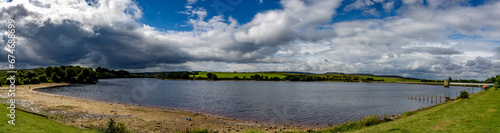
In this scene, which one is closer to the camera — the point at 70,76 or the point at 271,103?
the point at 271,103

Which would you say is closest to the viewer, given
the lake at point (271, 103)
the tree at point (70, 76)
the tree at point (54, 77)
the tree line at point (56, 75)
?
the lake at point (271, 103)

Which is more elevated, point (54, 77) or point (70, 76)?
point (70, 76)

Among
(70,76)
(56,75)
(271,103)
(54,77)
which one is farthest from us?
(70,76)

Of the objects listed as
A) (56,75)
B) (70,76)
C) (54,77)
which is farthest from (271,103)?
(70,76)

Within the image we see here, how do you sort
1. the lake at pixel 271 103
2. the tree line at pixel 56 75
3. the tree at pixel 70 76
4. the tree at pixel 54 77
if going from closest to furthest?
the lake at pixel 271 103 → the tree line at pixel 56 75 → the tree at pixel 54 77 → the tree at pixel 70 76

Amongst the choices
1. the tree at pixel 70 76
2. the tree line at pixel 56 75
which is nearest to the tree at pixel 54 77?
the tree line at pixel 56 75

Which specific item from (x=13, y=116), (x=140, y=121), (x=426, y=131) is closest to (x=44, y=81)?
(x=140, y=121)

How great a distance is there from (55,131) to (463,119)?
33.8 m

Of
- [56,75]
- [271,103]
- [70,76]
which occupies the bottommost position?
[271,103]

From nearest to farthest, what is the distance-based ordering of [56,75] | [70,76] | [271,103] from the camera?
[271,103] < [56,75] < [70,76]

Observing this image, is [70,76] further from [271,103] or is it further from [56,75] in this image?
[271,103]

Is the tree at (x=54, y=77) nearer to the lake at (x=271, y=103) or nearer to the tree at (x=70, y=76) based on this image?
the tree at (x=70, y=76)

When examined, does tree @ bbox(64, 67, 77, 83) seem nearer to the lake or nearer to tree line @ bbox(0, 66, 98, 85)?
tree line @ bbox(0, 66, 98, 85)

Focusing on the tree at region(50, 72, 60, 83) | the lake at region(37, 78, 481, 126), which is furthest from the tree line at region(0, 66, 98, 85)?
the lake at region(37, 78, 481, 126)
